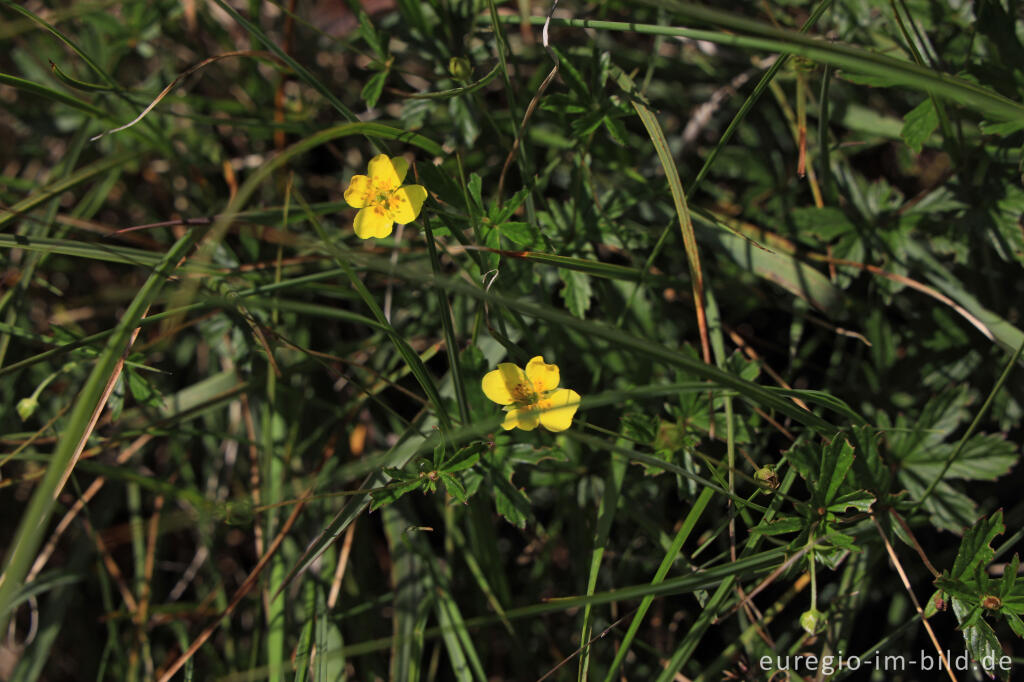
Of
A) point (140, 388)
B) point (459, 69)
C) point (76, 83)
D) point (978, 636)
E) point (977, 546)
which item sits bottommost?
point (978, 636)

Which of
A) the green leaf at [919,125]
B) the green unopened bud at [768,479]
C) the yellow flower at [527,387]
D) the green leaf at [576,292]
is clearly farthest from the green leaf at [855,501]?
the green leaf at [919,125]

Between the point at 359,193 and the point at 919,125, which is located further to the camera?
the point at 919,125

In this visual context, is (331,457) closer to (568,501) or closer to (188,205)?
(568,501)

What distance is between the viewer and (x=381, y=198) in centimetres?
177

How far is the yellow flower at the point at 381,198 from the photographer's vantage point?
173 centimetres

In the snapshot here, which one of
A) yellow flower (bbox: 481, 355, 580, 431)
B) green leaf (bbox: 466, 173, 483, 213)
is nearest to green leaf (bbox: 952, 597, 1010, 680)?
yellow flower (bbox: 481, 355, 580, 431)

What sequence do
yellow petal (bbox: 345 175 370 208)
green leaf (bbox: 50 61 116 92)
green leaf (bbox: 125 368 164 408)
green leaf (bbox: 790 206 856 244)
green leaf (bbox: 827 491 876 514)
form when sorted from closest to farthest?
1. green leaf (bbox: 827 491 876 514)
2. yellow petal (bbox: 345 175 370 208)
3. green leaf (bbox: 50 61 116 92)
4. green leaf (bbox: 125 368 164 408)
5. green leaf (bbox: 790 206 856 244)

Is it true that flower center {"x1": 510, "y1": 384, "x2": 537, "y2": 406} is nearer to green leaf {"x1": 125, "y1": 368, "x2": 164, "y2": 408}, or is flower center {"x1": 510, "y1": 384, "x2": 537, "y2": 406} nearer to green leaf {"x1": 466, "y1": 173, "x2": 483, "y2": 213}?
green leaf {"x1": 466, "y1": 173, "x2": 483, "y2": 213}

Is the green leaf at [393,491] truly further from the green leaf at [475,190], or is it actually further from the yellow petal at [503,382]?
the green leaf at [475,190]

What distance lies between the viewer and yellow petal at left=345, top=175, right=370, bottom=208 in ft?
5.82

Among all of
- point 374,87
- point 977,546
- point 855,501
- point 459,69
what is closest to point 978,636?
point 977,546

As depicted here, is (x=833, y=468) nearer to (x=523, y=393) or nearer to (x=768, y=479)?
(x=768, y=479)

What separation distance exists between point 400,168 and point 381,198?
0.32ft

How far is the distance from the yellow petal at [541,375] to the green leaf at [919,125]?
126cm
